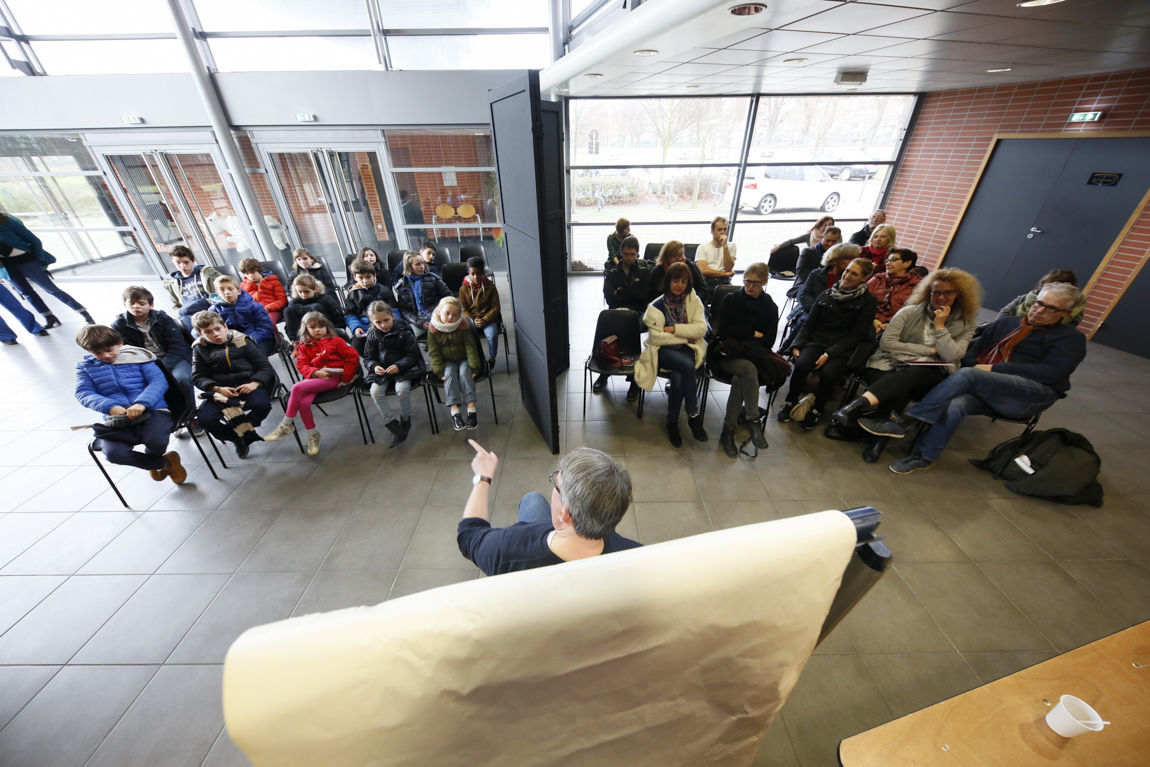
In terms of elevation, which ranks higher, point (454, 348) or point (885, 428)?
point (454, 348)

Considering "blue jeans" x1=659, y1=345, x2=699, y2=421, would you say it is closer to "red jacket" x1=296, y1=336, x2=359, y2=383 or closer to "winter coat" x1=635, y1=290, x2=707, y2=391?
"winter coat" x1=635, y1=290, x2=707, y2=391

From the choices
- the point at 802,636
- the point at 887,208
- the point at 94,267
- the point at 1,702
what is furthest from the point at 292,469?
the point at 887,208

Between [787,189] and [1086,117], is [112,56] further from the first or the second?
[1086,117]

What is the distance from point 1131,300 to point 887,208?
12.0ft

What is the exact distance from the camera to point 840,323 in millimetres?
3197

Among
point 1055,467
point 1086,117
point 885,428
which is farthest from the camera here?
point 1086,117

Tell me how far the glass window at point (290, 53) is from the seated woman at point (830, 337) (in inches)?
259

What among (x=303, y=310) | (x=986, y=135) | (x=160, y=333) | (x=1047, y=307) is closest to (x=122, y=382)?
(x=160, y=333)

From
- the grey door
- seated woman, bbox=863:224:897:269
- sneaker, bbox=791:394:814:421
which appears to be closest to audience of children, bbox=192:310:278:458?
sneaker, bbox=791:394:814:421

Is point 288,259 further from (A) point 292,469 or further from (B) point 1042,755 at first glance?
(B) point 1042,755

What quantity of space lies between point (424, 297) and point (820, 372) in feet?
12.2

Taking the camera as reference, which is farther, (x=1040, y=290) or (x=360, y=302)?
(x=360, y=302)

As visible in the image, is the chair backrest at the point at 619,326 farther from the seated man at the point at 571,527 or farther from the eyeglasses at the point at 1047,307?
the eyeglasses at the point at 1047,307

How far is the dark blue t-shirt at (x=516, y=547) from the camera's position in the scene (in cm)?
128
